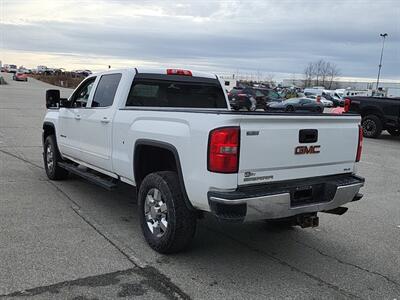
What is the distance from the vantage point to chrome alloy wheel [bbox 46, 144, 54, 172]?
7695mm

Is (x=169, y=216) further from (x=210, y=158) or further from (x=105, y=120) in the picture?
(x=105, y=120)

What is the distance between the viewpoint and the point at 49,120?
25.5ft

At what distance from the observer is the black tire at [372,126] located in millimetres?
16078

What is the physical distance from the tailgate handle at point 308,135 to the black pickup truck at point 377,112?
12.2 metres

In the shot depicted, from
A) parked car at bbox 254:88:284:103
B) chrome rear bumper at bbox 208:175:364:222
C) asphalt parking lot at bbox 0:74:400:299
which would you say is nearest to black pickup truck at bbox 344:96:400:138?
asphalt parking lot at bbox 0:74:400:299

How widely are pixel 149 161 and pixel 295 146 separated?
5.40ft

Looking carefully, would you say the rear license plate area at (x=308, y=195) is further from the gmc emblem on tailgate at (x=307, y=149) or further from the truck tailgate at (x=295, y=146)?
the gmc emblem on tailgate at (x=307, y=149)

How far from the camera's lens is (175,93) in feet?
20.1

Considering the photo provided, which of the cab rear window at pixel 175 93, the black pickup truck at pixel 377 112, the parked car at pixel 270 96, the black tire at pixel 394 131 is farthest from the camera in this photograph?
the parked car at pixel 270 96

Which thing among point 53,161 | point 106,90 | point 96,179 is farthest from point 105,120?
point 53,161

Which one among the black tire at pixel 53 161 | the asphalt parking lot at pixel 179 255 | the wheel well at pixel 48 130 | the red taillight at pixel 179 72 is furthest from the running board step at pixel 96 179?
the red taillight at pixel 179 72

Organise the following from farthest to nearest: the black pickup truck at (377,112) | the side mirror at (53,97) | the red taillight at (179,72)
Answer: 1. the black pickup truck at (377,112)
2. the side mirror at (53,97)
3. the red taillight at (179,72)

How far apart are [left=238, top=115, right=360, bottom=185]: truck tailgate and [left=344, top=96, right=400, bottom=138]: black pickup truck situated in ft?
38.6

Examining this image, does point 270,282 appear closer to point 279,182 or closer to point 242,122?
point 279,182
